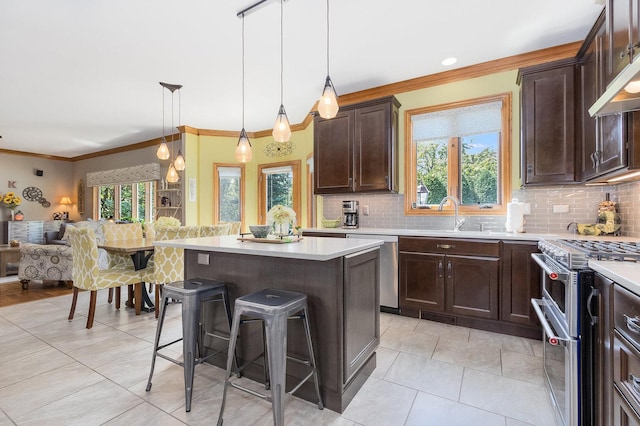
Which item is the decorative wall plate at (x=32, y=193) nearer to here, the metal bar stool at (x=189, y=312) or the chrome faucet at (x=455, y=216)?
the metal bar stool at (x=189, y=312)

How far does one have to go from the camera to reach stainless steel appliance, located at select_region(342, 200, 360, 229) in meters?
4.07

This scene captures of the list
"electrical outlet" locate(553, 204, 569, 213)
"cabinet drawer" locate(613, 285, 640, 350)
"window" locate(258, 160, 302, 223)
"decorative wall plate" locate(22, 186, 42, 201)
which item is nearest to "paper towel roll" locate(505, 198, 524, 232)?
"electrical outlet" locate(553, 204, 569, 213)

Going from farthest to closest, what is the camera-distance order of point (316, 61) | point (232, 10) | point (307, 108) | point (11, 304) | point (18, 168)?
point (18, 168) < point (307, 108) < point (11, 304) < point (316, 61) < point (232, 10)

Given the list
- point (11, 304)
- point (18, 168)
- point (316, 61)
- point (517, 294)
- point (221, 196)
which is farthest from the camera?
point (18, 168)

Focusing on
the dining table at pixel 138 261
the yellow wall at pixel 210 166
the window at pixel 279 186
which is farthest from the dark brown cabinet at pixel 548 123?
the dining table at pixel 138 261

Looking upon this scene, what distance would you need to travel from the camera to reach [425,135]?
3.87m

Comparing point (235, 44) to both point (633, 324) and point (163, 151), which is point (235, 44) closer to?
point (163, 151)

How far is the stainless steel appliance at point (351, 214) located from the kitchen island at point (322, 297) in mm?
1734

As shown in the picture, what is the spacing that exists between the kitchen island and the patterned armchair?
11.4 ft

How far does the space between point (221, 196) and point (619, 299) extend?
6.25 metres

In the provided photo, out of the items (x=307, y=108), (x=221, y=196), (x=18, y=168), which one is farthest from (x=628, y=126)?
(x=18, y=168)

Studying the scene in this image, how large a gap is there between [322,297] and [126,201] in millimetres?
8067

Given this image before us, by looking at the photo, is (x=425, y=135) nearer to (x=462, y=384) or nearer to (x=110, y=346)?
(x=462, y=384)

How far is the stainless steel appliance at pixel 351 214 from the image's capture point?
13.4 feet
